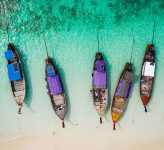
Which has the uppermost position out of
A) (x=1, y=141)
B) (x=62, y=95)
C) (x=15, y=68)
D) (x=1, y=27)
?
(x=1, y=27)

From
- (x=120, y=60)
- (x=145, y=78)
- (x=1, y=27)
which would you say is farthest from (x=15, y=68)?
(x=145, y=78)

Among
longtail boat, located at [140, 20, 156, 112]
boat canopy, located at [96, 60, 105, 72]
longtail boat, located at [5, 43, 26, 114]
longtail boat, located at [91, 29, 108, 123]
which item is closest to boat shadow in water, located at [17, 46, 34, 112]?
longtail boat, located at [5, 43, 26, 114]

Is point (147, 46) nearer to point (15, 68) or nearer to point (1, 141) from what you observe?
point (15, 68)

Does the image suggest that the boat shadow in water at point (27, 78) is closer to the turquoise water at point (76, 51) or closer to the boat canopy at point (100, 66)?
the turquoise water at point (76, 51)

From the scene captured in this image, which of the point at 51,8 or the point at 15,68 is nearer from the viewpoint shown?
the point at 15,68

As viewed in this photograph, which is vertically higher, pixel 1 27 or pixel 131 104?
pixel 1 27
